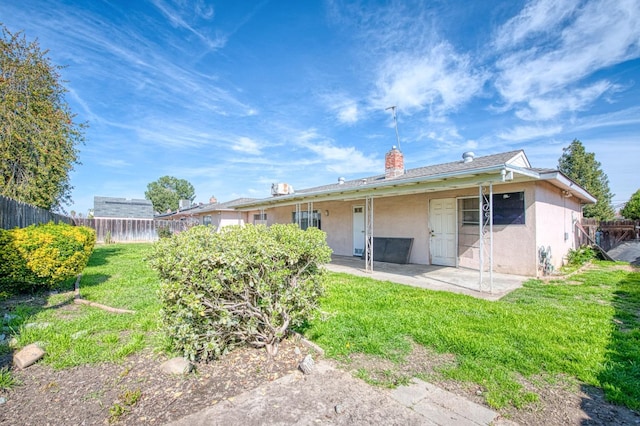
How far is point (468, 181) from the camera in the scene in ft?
21.1

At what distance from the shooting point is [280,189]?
15.3m

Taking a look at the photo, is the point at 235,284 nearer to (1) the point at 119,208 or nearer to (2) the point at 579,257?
(2) the point at 579,257

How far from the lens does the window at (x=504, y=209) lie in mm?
7762

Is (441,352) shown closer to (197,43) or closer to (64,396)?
(64,396)

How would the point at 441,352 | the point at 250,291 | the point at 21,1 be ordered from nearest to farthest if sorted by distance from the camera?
the point at 250,291 → the point at 441,352 → the point at 21,1

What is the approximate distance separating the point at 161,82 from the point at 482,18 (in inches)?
410

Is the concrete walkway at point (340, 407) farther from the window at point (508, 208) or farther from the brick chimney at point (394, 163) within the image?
the brick chimney at point (394, 163)

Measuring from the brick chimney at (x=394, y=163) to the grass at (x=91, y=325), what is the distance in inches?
343

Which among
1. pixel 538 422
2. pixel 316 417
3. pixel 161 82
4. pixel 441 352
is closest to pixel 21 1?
pixel 161 82

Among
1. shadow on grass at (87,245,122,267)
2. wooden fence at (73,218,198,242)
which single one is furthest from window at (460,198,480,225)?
wooden fence at (73,218,198,242)

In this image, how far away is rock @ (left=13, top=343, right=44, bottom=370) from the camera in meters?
2.89

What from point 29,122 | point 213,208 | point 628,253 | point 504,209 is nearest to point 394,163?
point 504,209

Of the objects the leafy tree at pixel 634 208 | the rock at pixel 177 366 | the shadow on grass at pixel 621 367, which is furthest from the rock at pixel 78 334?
the leafy tree at pixel 634 208

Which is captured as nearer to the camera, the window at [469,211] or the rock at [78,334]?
the rock at [78,334]
